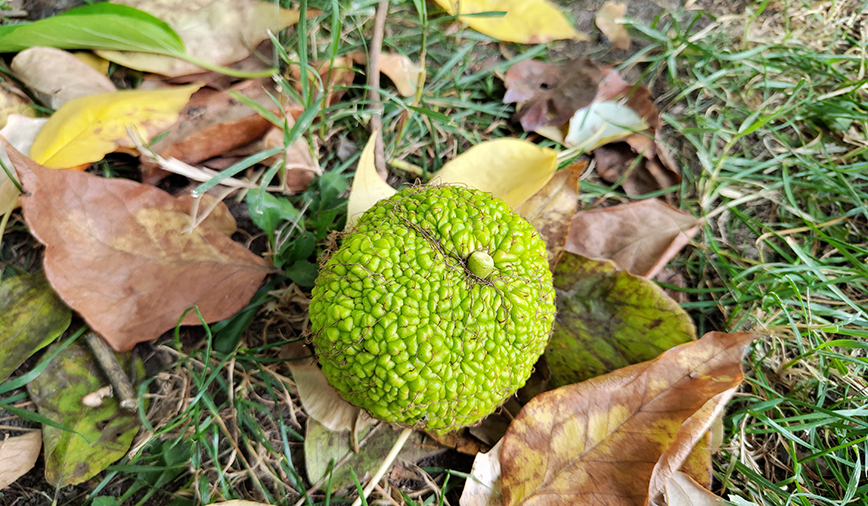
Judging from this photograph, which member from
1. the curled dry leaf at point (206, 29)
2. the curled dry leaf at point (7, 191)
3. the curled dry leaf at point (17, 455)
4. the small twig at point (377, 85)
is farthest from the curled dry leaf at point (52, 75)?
the curled dry leaf at point (17, 455)

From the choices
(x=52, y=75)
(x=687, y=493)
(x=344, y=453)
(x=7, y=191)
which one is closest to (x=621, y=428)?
(x=687, y=493)

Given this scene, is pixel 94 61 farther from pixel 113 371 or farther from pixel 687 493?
pixel 687 493

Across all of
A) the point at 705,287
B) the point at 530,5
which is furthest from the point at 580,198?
the point at 530,5

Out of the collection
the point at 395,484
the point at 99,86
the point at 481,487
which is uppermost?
the point at 99,86

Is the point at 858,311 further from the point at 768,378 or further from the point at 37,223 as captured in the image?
the point at 37,223

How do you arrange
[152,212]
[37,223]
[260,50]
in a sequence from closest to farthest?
[37,223]
[152,212]
[260,50]

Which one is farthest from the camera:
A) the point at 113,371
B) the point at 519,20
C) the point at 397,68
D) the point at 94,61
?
the point at 519,20
